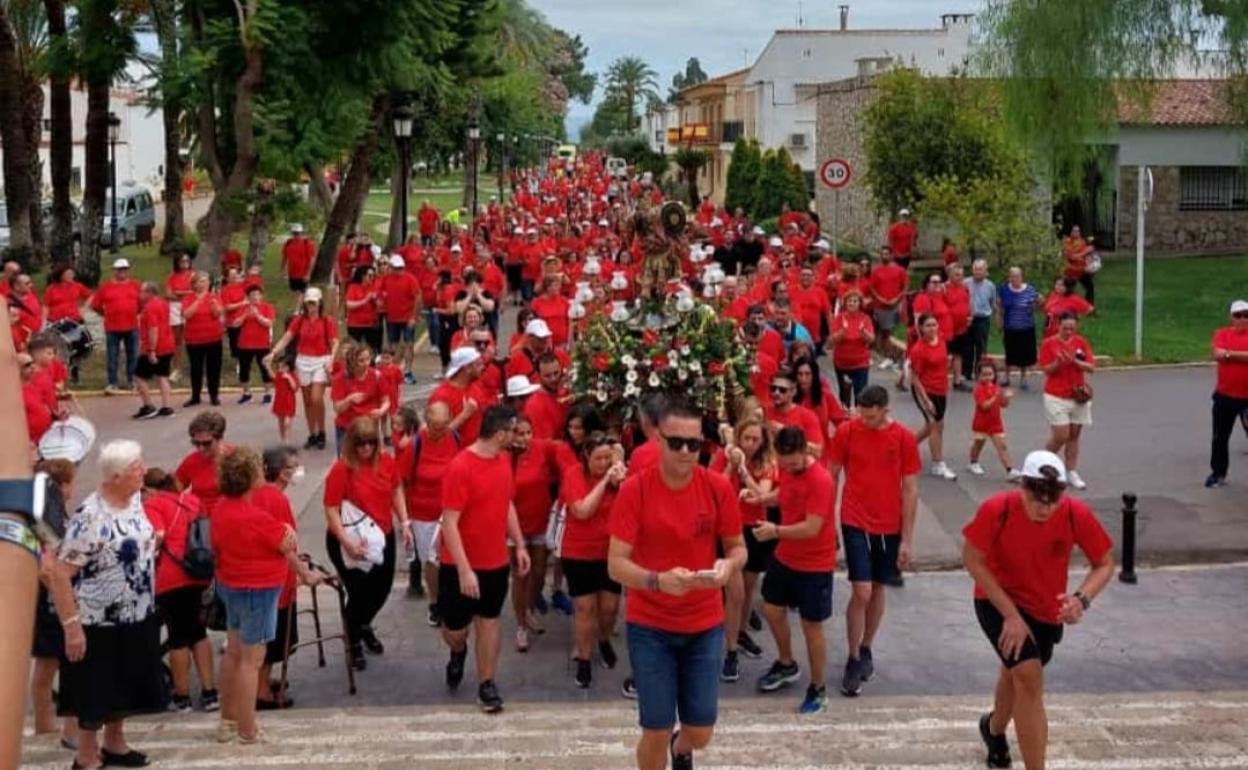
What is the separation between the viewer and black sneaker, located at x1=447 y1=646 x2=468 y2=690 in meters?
8.28

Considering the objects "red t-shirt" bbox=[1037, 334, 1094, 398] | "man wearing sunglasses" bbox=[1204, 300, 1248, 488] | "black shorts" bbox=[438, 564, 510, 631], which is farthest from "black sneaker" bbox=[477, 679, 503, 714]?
"man wearing sunglasses" bbox=[1204, 300, 1248, 488]

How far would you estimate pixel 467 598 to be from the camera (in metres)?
7.82

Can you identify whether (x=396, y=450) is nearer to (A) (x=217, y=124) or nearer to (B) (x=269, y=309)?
(B) (x=269, y=309)

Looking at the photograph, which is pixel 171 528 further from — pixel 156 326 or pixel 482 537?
pixel 156 326

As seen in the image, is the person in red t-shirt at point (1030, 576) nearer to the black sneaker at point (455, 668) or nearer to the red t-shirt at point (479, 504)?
the red t-shirt at point (479, 504)

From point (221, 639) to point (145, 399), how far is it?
8273 mm

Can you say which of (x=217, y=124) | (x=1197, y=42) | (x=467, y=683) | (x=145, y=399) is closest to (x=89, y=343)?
(x=145, y=399)

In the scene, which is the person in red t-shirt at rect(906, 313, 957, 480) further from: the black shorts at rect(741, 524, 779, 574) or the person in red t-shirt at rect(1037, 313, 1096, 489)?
the black shorts at rect(741, 524, 779, 574)

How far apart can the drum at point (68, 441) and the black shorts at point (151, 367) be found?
907 centimetres

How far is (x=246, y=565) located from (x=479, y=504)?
1.23 m

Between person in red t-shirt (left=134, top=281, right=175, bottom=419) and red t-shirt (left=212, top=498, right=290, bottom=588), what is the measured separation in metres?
9.83

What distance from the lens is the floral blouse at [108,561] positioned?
6645 mm

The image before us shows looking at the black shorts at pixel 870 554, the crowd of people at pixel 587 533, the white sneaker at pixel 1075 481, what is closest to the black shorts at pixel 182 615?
the crowd of people at pixel 587 533

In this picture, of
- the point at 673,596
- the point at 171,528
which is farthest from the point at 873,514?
the point at 171,528
